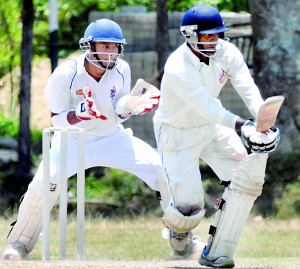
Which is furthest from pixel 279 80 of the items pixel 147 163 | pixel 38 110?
pixel 38 110

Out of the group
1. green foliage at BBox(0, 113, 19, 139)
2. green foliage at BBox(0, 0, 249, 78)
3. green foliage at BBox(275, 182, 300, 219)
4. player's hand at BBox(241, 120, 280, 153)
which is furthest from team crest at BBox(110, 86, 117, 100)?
green foliage at BBox(0, 0, 249, 78)

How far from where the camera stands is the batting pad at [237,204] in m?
7.88

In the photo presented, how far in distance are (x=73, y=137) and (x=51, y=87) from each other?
0.38 metres

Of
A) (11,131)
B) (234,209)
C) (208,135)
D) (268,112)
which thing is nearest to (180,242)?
(208,135)

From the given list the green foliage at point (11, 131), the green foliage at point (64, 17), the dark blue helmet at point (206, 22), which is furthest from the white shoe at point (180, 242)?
the green foliage at point (64, 17)

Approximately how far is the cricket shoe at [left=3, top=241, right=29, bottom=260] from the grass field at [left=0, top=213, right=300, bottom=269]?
0.46m

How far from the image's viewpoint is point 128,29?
1509cm

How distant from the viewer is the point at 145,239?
37.2 feet

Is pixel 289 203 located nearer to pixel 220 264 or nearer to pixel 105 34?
pixel 105 34

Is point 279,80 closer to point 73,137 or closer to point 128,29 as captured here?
point 128,29

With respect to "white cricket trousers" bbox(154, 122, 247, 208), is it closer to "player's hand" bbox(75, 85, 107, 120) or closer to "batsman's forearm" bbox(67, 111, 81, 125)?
"player's hand" bbox(75, 85, 107, 120)

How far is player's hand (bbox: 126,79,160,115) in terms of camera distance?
8680mm

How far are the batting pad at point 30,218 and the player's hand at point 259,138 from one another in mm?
1685

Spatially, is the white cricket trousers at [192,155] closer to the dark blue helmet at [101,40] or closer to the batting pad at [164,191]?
the batting pad at [164,191]
